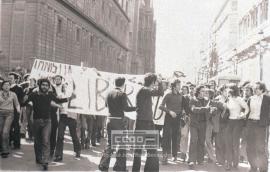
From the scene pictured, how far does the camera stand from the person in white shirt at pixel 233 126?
9.48m

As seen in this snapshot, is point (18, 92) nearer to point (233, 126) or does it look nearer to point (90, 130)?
point (90, 130)

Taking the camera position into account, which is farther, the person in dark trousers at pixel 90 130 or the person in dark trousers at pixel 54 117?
the person in dark trousers at pixel 90 130

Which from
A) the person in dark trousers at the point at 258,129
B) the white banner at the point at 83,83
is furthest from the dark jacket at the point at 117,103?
the person in dark trousers at the point at 258,129

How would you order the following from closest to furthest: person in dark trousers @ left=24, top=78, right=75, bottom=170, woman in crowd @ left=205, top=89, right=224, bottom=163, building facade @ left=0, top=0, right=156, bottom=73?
person in dark trousers @ left=24, top=78, right=75, bottom=170, woman in crowd @ left=205, top=89, right=224, bottom=163, building facade @ left=0, top=0, right=156, bottom=73

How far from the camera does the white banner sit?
1016 centimetres

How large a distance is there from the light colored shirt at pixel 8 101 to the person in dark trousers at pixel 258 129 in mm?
5254

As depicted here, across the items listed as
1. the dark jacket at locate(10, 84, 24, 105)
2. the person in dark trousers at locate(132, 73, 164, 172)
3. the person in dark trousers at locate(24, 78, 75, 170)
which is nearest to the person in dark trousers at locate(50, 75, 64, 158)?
the person in dark trousers at locate(24, 78, 75, 170)

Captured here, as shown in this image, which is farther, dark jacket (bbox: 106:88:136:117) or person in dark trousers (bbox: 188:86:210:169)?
person in dark trousers (bbox: 188:86:210:169)

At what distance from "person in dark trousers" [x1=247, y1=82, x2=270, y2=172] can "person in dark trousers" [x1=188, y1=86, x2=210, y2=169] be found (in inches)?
44.7

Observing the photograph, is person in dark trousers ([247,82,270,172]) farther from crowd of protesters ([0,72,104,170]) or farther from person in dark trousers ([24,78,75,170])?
person in dark trousers ([24,78,75,170])

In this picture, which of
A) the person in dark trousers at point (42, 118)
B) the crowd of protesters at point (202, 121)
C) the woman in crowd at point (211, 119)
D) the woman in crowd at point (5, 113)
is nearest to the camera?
the crowd of protesters at point (202, 121)

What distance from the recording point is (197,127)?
9758 mm

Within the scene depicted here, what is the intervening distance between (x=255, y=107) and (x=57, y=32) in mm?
16792

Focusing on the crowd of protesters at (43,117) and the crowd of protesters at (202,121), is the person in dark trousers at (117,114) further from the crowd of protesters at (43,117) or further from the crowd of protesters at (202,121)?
the crowd of protesters at (43,117)
